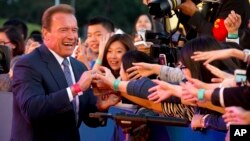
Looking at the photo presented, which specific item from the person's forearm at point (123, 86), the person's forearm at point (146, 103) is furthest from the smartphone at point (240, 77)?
the person's forearm at point (123, 86)

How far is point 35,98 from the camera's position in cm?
686

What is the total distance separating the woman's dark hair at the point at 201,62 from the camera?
251 inches

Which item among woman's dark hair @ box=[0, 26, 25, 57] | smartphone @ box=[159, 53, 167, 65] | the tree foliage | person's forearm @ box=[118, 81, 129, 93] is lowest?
person's forearm @ box=[118, 81, 129, 93]

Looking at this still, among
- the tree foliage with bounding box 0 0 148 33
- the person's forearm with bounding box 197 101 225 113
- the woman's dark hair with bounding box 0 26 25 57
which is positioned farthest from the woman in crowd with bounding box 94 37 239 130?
the tree foliage with bounding box 0 0 148 33

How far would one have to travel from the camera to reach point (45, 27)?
732cm

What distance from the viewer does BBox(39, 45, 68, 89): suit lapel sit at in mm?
7164

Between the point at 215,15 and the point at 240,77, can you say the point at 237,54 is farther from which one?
the point at 215,15

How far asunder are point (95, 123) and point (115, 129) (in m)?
0.51

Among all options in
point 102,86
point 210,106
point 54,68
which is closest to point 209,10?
point 102,86

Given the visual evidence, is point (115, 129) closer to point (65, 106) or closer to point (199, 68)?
point (65, 106)

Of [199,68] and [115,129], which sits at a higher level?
[199,68]

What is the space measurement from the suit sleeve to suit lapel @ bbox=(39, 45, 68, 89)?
0.51 feet

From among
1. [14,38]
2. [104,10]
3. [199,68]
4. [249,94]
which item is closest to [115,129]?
[199,68]

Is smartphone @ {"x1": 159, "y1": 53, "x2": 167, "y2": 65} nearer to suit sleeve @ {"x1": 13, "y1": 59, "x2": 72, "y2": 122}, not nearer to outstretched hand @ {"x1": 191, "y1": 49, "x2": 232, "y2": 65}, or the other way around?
suit sleeve @ {"x1": 13, "y1": 59, "x2": 72, "y2": 122}
